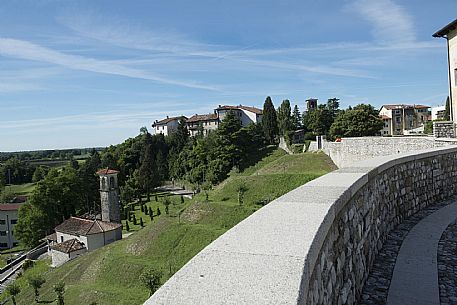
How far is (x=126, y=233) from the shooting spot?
38625 mm

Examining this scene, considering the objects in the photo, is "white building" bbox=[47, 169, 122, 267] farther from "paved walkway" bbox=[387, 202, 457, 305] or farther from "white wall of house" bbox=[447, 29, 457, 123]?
"paved walkway" bbox=[387, 202, 457, 305]

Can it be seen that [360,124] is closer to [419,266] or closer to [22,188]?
[419,266]

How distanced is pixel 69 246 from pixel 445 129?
3022 centimetres

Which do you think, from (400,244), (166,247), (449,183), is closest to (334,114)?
(166,247)

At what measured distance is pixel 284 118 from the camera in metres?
52.4

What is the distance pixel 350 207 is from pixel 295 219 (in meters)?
1.17

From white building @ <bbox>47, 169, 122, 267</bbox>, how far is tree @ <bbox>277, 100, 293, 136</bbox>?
23.6 meters

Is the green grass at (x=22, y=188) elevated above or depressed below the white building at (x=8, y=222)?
above

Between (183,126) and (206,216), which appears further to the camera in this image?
(183,126)

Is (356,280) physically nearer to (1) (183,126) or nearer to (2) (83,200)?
Result: (2) (83,200)

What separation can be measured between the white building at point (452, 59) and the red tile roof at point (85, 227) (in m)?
29.0

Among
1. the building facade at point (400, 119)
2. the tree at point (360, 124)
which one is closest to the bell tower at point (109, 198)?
the tree at point (360, 124)

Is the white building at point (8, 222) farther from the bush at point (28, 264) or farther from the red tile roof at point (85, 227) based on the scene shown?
the red tile roof at point (85, 227)

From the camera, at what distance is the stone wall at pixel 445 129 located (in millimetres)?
14777
